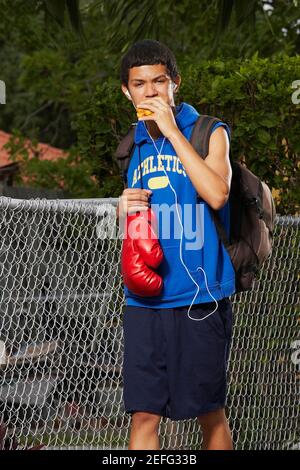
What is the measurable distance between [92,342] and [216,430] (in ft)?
4.35

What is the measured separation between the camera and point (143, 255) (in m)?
4.03

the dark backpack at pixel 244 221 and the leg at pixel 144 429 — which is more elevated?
the dark backpack at pixel 244 221

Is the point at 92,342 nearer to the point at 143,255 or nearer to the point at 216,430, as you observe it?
the point at 216,430

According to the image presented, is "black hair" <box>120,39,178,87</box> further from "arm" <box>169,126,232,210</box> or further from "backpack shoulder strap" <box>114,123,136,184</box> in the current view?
"arm" <box>169,126,232,210</box>

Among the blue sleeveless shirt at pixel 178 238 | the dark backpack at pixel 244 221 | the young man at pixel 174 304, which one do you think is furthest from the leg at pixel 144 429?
the dark backpack at pixel 244 221

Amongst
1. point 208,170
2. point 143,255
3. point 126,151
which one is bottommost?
point 143,255

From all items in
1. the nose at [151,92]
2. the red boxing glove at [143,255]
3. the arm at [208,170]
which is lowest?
the red boxing glove at [143,255]

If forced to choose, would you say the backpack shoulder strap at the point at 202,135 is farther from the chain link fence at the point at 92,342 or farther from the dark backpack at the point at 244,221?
the chain link fence at the point at 92,342

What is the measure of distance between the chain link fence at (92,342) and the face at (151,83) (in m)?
0.84

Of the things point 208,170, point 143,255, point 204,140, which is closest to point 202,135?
point 204,140

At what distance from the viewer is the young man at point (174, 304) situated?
13.3 ft

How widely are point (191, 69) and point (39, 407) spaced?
9.44 feet

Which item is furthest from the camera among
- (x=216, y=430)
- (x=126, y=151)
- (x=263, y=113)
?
(x=263, y=113)

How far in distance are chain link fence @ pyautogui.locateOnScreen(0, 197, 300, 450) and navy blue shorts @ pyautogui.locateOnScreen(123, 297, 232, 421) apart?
0.89 m
